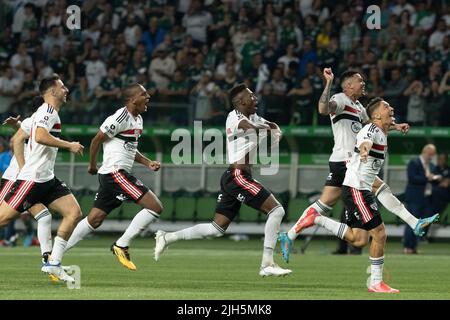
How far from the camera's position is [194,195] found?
32.2 meters

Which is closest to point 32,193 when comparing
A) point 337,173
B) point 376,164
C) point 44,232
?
point 44,232

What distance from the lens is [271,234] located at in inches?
688

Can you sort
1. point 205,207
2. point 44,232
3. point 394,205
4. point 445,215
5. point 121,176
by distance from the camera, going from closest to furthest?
point 44,232 < point 394,205 < point 121,176 < point 445,215 < point 205,207

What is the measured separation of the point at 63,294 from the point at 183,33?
812 inches

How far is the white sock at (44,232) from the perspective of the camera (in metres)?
16.7

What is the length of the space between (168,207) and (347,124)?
1444 centimetres

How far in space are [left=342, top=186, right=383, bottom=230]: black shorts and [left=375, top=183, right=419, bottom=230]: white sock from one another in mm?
1117

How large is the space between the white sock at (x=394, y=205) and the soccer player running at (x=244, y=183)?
1408mm

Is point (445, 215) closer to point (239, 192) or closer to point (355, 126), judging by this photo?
point (355, 126)

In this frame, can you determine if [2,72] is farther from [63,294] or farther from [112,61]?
[63,294]

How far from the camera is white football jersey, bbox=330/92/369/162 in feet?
59.6

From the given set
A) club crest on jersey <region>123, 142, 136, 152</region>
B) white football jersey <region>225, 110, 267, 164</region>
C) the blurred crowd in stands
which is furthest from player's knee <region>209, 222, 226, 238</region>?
the blurred crowd in stands

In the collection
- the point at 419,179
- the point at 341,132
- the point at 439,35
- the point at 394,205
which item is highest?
the point at 439,35
